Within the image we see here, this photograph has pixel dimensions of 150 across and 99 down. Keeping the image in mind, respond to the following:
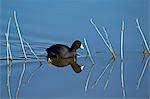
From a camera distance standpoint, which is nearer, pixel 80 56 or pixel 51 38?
pixel 80 56

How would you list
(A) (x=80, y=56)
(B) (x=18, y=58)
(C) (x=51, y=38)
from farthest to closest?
(C) (x=51, y=38) → (A) (x=80, y=56) → (B) (x=18, y=58)

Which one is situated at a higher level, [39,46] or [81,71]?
[39,46]

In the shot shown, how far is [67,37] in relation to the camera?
164 inches

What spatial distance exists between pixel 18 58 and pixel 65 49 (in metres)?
0.41

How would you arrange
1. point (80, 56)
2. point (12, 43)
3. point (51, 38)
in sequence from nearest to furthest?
point (80, 56), point (12, 43), point (51, 38)

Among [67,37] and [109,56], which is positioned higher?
[67,37]

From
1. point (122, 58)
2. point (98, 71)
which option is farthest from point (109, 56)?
point (98, 71)

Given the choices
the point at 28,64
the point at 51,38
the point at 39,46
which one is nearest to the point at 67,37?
the point at 51,38

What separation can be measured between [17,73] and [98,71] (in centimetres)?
64

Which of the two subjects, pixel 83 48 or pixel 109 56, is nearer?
pixel 109 56

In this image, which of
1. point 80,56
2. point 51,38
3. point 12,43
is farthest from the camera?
point 51,38

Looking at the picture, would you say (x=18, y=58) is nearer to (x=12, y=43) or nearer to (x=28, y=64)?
(x=28, y=64)

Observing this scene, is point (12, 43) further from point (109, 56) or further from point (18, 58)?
point (109, 56)

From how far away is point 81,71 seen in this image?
314 cm
